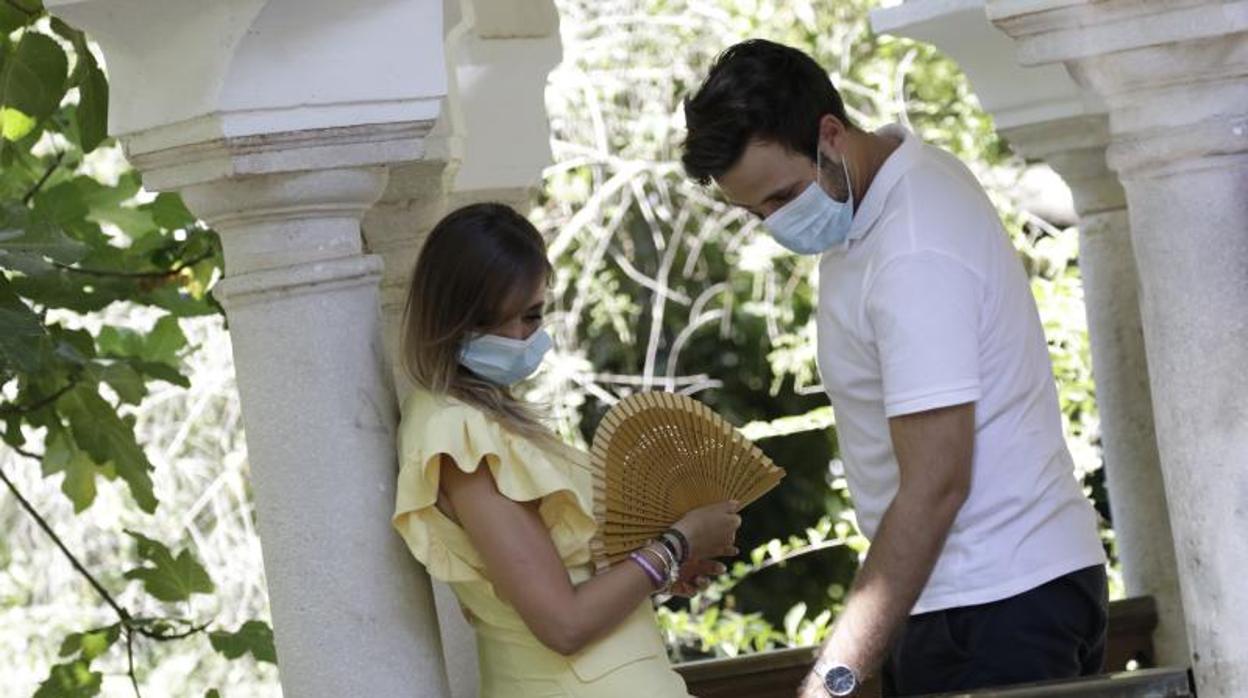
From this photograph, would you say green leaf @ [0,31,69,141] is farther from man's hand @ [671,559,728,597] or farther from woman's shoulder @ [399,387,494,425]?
man's hand @ [671,559,728,597]

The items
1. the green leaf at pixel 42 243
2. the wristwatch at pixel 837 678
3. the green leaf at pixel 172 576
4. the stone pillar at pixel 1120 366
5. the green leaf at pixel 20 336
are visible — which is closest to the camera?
the wristwatch at pixel 837 678

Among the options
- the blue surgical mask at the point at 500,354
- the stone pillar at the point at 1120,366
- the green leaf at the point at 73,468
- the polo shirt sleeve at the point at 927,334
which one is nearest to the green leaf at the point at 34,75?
the green leaf at the point at 73,468

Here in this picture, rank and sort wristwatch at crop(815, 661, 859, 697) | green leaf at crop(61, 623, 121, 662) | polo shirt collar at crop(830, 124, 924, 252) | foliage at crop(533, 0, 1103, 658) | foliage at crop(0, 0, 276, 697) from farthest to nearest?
1. foliage at crop(533, 0, 1103, 658)
2. green leaf at crop(61, 623, 121, 662)
3. foliage at crop(0, 0, 276, 697)
4. polo shirt collar at crop(830, 124, 924, 252)
5. wristwatch at crop(815, 661, 859, 697)

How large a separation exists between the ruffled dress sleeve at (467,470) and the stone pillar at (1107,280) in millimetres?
2130

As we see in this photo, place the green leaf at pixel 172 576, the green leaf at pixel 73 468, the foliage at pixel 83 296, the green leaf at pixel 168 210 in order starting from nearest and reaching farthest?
the foliage at pixel 83 296 → the green leaf at pixel 172 576 → the green leaf at pixel 168 210 → the green leaf at pixel 73 468

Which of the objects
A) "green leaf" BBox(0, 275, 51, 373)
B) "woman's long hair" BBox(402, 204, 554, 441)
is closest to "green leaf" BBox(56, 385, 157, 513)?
"green leaf" BBox(0, 275, 51, 373)

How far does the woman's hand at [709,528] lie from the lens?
12.0ft

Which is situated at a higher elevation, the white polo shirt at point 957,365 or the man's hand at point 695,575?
the white polo shirt at point 957,365

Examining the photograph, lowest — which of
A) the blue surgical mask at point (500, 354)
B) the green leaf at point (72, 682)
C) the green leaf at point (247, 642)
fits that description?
the green leaf at point (72, 682)

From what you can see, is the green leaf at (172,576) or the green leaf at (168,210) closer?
the green leaf at (172,576)

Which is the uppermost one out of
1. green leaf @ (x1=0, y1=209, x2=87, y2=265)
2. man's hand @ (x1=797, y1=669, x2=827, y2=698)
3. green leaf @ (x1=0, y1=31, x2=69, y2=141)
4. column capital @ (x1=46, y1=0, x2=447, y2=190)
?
green leaf @ (x1=0, y1=31, x2=69, y2=141)

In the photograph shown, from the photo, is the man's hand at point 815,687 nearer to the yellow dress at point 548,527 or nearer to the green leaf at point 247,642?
the yellow dress at point 548,527

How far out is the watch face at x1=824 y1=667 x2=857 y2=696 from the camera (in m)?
3.57

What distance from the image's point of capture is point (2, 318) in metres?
4.21
